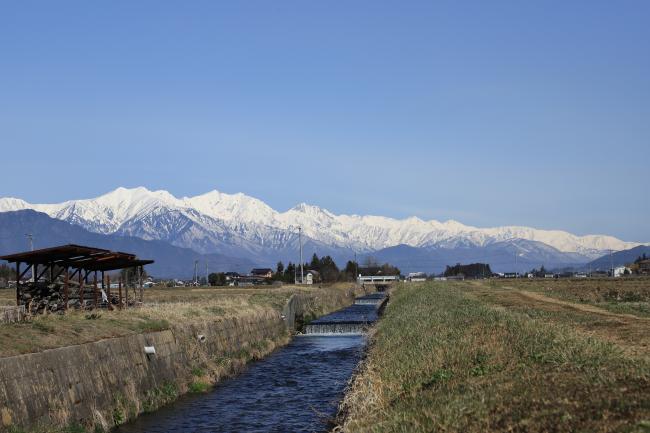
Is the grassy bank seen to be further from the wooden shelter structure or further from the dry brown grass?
the dry brown grass

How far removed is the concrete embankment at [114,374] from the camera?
1875 cm

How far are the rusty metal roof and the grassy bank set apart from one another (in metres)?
16.6

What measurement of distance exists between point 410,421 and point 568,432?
3318mm

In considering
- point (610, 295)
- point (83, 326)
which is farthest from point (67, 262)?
point (610, 295)

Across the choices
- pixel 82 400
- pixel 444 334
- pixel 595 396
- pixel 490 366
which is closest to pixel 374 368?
pixel 444 334

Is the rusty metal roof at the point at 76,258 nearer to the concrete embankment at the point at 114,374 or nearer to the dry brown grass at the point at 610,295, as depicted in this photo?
the concrete embankment at the point at 114,374

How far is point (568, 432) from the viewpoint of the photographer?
35.1 ft

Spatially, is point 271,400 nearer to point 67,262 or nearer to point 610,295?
point 67,262

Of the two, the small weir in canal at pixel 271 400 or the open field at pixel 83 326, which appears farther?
the small weir in canal at pixel 271 400

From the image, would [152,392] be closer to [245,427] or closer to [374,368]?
[245,427]

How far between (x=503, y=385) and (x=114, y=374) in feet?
48.7

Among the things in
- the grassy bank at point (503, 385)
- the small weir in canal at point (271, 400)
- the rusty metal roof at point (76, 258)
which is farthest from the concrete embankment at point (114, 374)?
the grassy bank at point (503, 385)

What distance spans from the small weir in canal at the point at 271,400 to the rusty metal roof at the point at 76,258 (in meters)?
9.35

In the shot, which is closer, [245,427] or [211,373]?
[245,427]
